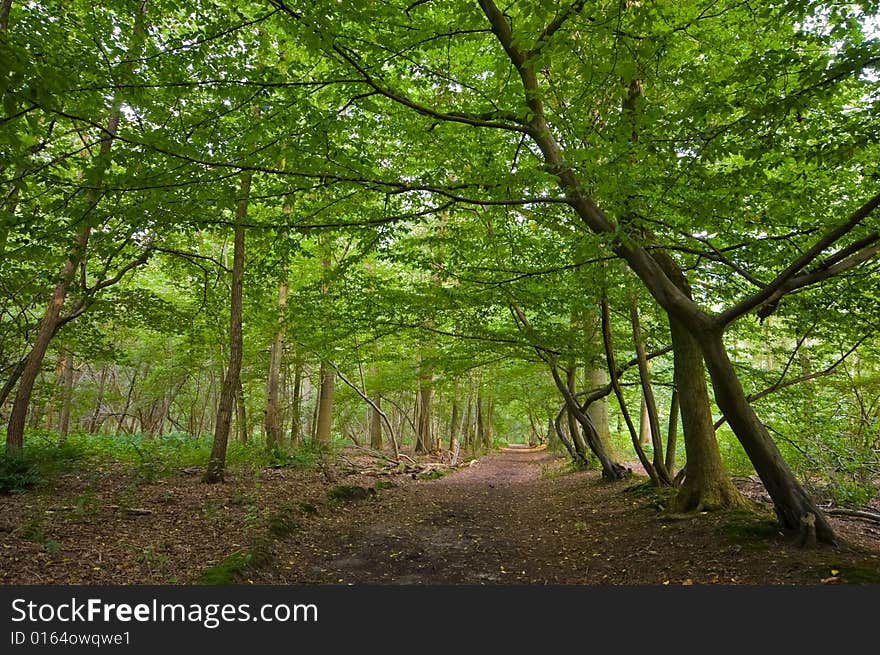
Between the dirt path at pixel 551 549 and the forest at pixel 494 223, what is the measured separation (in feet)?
0.17

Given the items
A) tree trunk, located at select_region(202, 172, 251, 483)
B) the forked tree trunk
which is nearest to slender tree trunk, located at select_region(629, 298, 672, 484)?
the forked tree trunk

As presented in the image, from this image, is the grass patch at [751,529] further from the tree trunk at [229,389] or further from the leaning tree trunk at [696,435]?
the tree trunk at [229,389]

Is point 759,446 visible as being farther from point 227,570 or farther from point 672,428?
point 227,570

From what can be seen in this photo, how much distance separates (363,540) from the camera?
22.1 feet

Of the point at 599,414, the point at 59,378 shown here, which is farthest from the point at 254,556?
the point at 59,378

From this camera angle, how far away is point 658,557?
548cm

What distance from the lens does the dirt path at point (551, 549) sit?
15.2ft

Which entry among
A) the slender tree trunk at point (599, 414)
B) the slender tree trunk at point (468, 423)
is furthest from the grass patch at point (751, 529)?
the slender tree trunk at point (468, 423)

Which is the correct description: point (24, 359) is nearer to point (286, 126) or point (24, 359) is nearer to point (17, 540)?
point (17, 540)

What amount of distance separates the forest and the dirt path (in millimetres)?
51

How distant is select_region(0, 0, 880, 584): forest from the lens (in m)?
4.59

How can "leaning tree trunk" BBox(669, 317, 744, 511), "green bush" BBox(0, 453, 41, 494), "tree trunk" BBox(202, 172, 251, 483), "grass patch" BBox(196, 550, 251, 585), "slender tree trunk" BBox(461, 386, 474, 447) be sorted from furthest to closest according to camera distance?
"slender tree trunk" BBox(461, 386, 474, 447)
"tree trunk" BBox(202, 172, 251, 483)
"green bush" BBox(0, 453, 41, 494)
"leaning tree trunk" BBox(669, 317, 744, 511)
"grass patch" BBox(196, 550, 251, 585)

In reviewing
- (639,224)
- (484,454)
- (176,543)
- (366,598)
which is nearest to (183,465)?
(176,543)

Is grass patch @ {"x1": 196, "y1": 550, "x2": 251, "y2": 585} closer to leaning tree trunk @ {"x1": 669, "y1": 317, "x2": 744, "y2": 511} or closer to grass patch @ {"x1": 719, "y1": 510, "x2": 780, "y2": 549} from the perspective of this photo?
grass patch @ {"x1": 719, "y1": 510, "x2": 780, "y2": 549}
